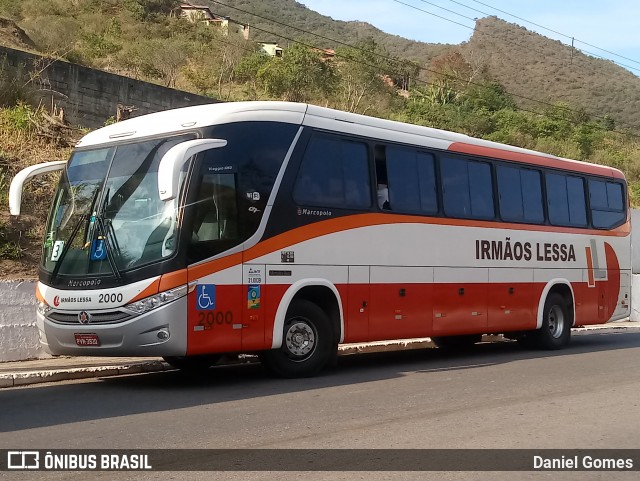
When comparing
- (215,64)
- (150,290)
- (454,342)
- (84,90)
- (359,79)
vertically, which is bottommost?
(454,342)

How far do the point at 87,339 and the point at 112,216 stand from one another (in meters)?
1.53

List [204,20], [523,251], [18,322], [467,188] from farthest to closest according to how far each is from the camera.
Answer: [204,20]
[523,251]
[467,188]
[18,322]

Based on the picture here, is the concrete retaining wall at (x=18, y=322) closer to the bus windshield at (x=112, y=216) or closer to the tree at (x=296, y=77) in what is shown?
the bus windshield at (x=112, y=216)

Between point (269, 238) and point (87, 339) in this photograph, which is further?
point (269, 238)

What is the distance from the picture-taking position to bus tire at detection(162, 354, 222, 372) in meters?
12.6

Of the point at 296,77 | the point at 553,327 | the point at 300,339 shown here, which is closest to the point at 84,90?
the point at 553,327

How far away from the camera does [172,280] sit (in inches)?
410

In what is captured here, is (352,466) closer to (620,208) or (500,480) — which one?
(500,480)

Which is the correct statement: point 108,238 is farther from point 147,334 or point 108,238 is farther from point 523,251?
point 523,251

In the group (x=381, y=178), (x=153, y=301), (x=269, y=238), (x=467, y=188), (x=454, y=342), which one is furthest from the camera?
(x=454, y=342)

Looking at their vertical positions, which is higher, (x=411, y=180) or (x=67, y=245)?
(x=411, y=180)

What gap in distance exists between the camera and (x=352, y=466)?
683 centimetres

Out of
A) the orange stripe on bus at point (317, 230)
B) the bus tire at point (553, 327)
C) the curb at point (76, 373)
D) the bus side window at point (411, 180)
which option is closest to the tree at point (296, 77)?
the bus tire at point (553, 327)

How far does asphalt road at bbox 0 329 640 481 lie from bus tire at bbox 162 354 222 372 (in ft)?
0.54
